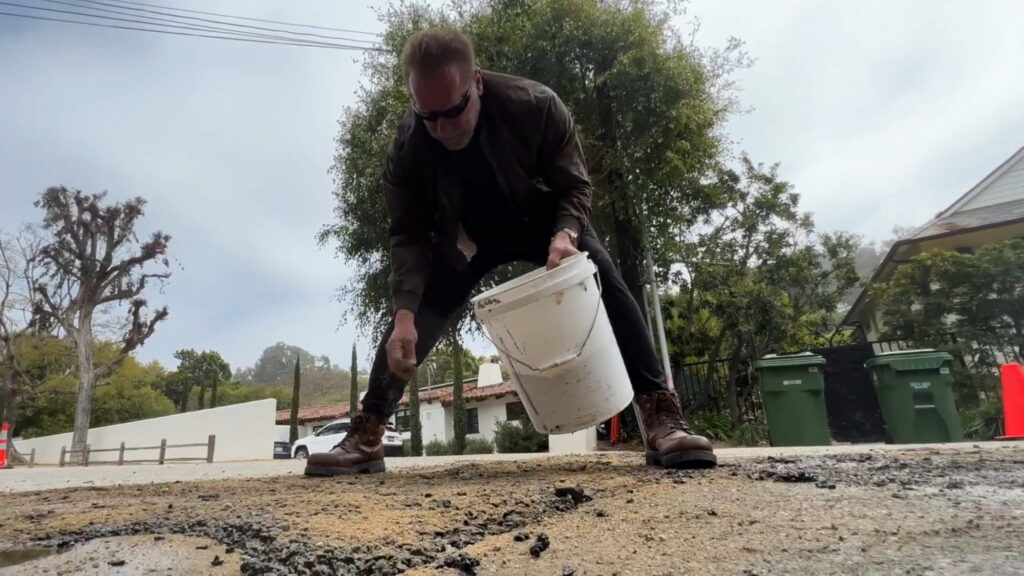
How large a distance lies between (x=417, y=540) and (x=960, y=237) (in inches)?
567

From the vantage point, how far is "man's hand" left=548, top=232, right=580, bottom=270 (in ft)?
5.88

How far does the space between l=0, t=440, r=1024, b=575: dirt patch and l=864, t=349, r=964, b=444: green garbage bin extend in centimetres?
520

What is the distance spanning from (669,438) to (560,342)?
48 cm

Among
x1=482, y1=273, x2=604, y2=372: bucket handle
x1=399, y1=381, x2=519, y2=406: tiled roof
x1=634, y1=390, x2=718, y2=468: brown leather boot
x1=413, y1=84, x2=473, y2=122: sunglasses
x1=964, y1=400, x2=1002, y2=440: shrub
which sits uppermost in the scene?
x1=399, y1=381, x2=519, y2=406: tiled roof

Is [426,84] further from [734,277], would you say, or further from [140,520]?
[734,277]

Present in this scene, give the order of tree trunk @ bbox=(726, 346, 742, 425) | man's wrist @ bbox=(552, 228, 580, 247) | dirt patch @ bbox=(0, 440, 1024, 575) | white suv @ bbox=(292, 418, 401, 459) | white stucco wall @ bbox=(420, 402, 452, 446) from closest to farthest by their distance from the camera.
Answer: dirt patch @ bbox=(0, 440, 1024, 575) < man's wrist @ bbox=(552, 228, 580, 247) < tree trunk @ bbox=(726, 346, 742, 425) < white suv @ bbox=(292, 418, 401, 459) < white stucco wall @ bbox=(420, 402, 452, 446)

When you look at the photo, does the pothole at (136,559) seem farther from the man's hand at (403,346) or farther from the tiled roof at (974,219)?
the tiled roof at (974,219)

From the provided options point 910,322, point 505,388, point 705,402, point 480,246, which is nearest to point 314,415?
point 505,388

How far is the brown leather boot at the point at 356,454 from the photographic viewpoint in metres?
2.18

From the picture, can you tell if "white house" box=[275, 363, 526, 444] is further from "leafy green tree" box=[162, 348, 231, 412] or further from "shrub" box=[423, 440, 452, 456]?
"leafy green tree" box=[162, 348, 231, 412]

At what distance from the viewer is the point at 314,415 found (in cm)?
3195

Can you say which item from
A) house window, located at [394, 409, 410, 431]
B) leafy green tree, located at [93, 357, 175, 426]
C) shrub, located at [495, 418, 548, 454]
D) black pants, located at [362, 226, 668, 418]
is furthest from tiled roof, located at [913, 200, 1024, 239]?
leafy green tree, located at [93, 357, 175, 426]

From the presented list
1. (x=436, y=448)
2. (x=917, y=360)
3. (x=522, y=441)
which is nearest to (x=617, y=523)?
(x=917, y=360)

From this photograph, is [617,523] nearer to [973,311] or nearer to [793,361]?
[793,361]
